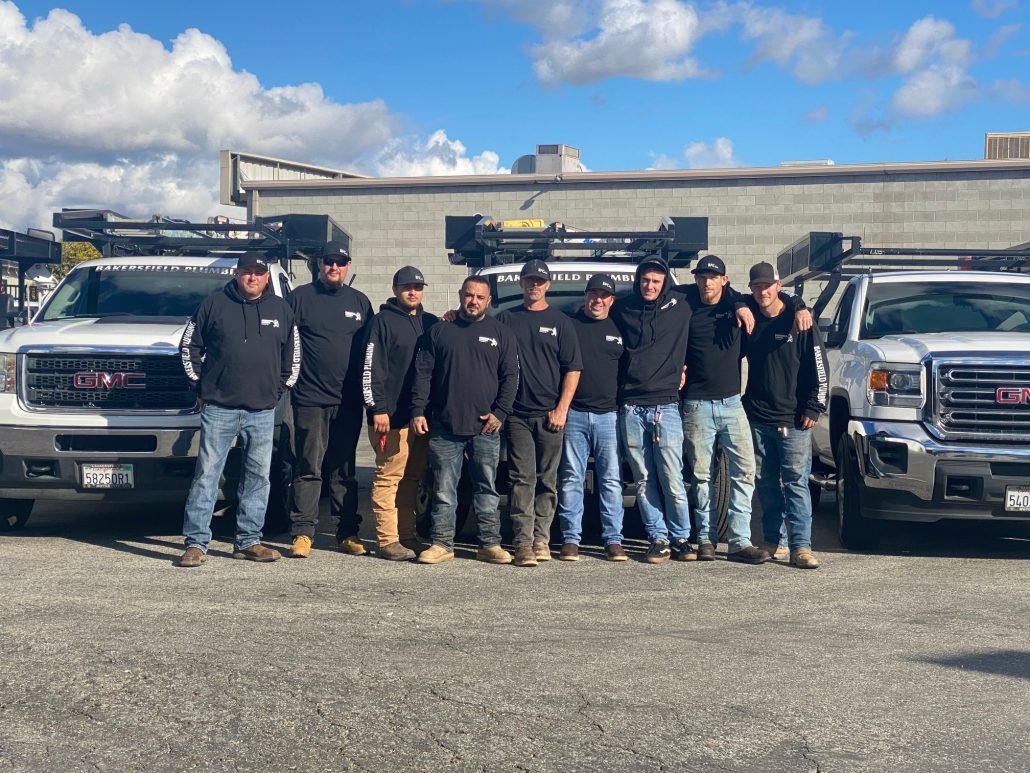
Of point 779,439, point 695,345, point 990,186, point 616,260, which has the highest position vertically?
point 990,186

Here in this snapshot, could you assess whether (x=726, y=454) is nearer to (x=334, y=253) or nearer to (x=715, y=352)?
(x=715, y=352)

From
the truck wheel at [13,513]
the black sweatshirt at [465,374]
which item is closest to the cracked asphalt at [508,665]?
the truck wheel at [13,513]

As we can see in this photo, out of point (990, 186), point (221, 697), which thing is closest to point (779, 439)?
point (221, 697)

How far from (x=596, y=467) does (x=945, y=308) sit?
324 cm

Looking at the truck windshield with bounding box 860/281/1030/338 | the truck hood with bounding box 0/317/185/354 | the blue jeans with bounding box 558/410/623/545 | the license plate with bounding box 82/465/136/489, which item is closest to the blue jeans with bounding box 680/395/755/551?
the blue jeans with bounding box 558/410/623/545

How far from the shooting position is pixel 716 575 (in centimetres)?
759

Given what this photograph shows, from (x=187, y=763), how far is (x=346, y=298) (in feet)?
15.7

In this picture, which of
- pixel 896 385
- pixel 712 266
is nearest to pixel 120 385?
pixel 712 266

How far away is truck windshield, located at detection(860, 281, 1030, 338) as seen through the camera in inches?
357

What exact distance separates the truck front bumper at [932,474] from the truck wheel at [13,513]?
628 cm

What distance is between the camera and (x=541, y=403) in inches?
315

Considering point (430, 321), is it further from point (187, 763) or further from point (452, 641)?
point (187, 763)

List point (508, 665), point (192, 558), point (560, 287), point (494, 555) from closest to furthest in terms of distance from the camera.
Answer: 1. point (508, 665)
2. point (192, 558)
3. point (494, 555)
4. point (560, 287)

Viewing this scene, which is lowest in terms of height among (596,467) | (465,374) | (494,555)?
(494,555)
